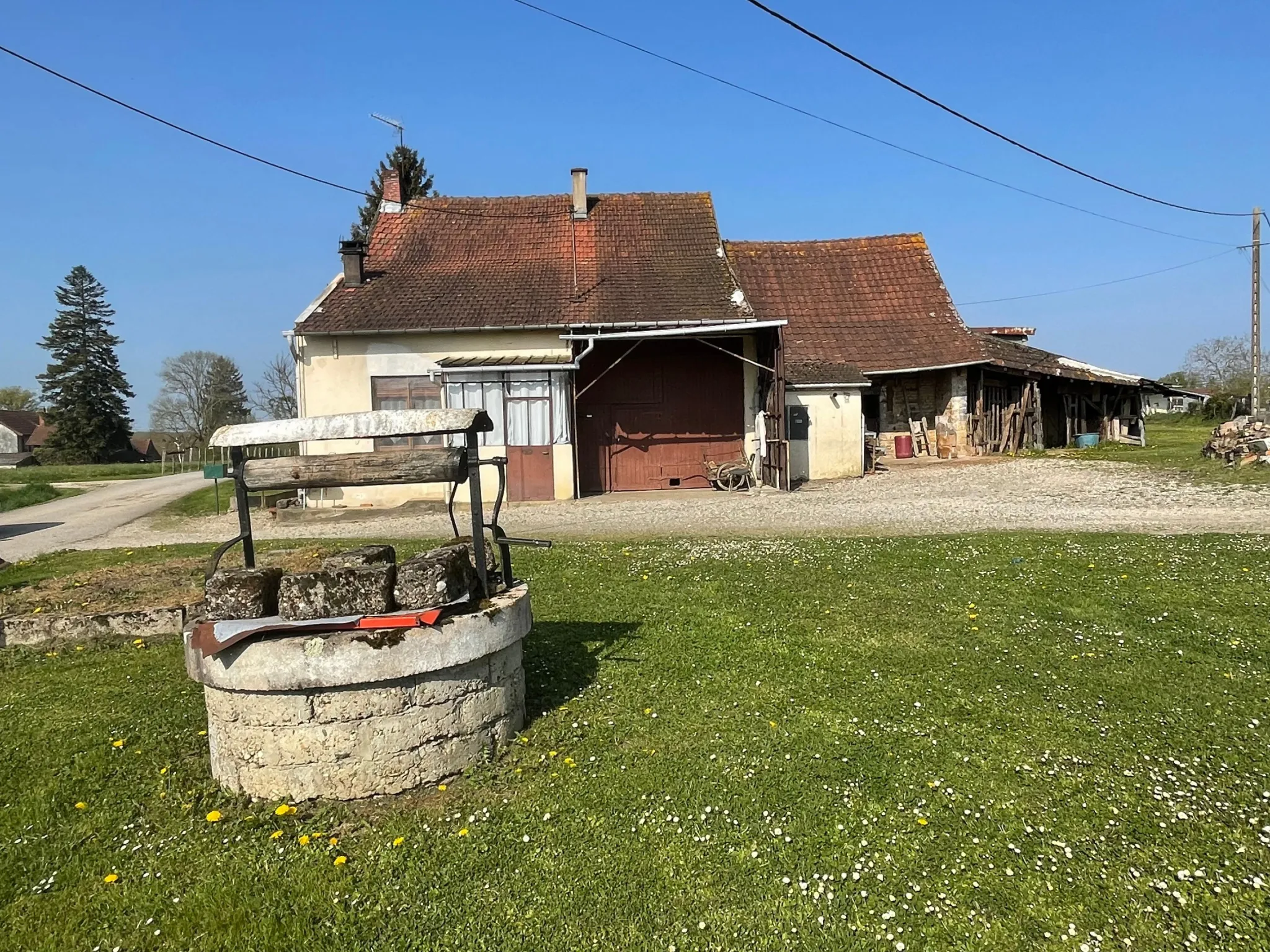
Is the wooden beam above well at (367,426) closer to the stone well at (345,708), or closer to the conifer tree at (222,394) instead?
the stone well at (345,708)

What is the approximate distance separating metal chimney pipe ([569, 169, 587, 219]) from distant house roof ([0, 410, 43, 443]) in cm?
6250

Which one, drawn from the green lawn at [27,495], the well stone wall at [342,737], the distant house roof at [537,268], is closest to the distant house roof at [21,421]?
the green lawn at [27,495]

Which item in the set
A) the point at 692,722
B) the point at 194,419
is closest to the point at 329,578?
the point at 692,722

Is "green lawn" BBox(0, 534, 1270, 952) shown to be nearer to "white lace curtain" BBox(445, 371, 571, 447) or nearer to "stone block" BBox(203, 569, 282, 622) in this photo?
"stone block" BBox(203, 569, 282, 622)

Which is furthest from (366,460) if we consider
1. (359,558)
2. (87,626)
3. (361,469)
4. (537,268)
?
(537,268)

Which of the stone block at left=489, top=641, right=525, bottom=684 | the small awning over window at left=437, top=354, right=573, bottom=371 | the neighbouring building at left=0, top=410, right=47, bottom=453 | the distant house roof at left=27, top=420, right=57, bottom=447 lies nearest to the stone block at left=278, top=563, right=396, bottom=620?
the stone block at left=489, top=641, right=525, bottom=684

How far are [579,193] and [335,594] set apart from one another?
674 inches

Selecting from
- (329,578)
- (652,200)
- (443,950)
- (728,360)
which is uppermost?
(652,200)

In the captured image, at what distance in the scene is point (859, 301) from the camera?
71.3 feet

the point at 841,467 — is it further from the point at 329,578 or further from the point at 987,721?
the point at 329,578

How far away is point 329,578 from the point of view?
374cm

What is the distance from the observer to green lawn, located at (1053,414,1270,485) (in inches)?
560

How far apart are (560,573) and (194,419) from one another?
2624 inches

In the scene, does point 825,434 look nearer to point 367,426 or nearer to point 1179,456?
point 1179,456
